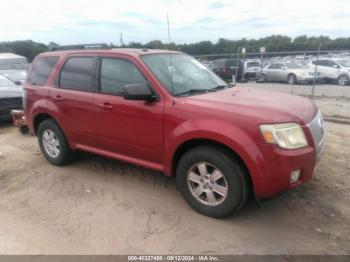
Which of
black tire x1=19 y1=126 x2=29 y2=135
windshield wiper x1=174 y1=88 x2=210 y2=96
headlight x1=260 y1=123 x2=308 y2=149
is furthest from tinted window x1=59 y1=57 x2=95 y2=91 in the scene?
black tire x1=19 y1=126 x2=29 y2=135

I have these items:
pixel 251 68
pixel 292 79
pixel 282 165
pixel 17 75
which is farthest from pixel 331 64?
pixel 282 165

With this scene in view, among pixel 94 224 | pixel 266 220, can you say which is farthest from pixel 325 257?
pixel 94 224

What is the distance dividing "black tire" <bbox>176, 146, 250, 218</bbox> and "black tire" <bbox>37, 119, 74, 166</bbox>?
226 cm

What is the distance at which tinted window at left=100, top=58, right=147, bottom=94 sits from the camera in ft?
14.1

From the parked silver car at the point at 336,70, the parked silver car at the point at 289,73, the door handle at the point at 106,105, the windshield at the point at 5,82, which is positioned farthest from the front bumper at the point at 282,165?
the parked silver car at the point at 289,73

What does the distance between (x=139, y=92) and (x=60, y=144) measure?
2130mm

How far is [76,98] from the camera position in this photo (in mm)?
4867

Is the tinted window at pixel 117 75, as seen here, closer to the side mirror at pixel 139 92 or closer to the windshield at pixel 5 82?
the side mirror at pixel 139 92

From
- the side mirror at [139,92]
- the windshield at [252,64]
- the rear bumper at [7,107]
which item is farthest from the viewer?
the windshield at [252,64]

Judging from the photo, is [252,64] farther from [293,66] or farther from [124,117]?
[124,117]

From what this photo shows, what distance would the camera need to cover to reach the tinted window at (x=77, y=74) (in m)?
4.81

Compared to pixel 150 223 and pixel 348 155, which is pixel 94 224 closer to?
pixel 150 223

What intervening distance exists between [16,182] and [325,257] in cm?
420

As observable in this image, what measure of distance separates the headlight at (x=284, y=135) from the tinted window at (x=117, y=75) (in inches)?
65.2
